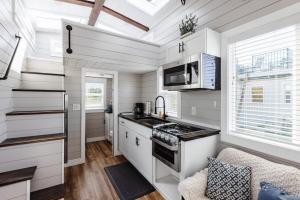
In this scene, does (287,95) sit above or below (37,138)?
above

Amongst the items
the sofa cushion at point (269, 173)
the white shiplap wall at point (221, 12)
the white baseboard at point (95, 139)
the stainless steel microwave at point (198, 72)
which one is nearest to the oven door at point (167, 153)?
the sofa cushion at point (269, 173)

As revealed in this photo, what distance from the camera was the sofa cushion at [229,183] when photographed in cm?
139

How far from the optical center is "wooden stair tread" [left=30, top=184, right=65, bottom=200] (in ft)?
5.81

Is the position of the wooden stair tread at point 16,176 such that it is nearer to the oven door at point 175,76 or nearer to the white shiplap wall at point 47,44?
the oven door at point 175,76

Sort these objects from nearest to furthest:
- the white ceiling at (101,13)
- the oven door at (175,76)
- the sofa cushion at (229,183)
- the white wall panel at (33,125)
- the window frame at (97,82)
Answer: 1. the sofa cushion at (229,183)
2. the white wall panel at (33,125)
3. the oven door at (175,76)
4. the white ceiling at (101,13)
5. the window frame at (97,82)

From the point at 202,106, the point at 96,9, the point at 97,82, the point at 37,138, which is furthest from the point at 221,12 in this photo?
the point at 97,82

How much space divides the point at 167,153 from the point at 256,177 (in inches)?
38.5

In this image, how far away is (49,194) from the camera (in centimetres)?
183

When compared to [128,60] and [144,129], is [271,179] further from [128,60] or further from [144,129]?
[128,60]

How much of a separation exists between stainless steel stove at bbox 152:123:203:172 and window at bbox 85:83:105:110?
10.8 ft

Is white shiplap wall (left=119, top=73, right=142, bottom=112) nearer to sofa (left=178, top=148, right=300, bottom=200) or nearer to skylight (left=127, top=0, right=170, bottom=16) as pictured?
skylight (left=127, top=0, right=170, bottom=16)

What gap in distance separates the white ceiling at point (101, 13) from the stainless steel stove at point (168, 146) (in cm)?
234

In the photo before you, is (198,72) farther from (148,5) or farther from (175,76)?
(148,5)

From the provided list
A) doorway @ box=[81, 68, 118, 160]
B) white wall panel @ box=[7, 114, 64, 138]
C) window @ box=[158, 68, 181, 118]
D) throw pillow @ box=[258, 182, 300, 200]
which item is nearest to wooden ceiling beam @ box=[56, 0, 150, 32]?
window @ box=[158, 68, 181, 118]
